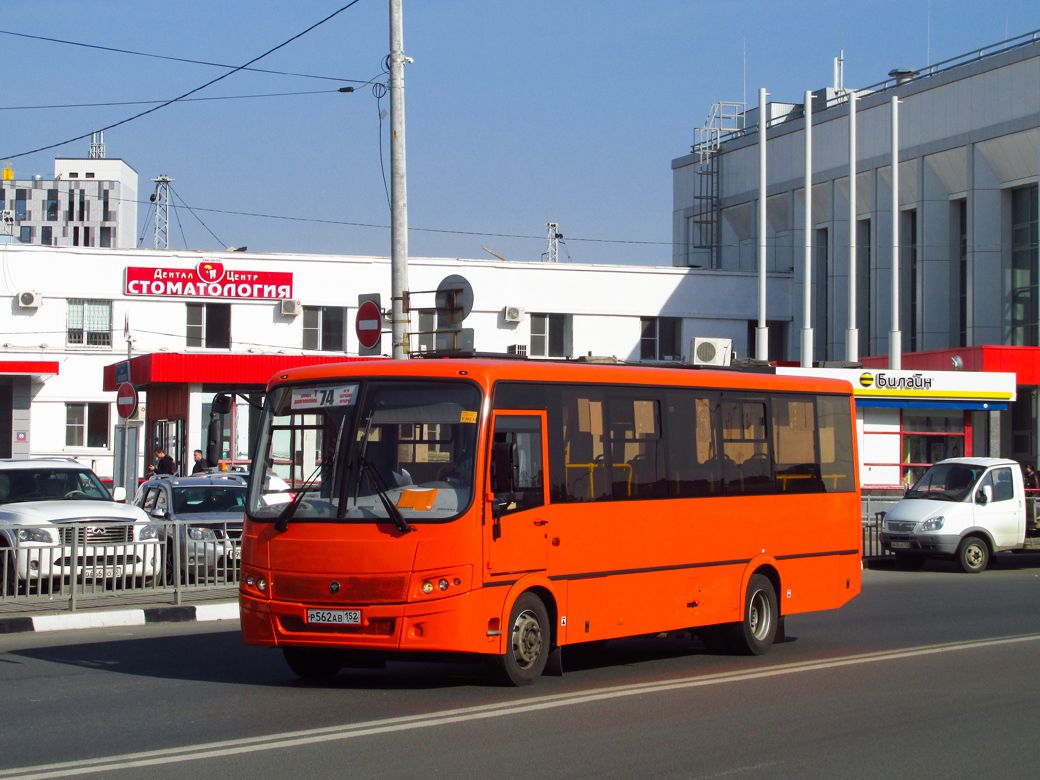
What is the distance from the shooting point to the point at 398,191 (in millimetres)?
16469

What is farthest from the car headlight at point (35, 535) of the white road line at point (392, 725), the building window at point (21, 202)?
the building window at point (21, 202)

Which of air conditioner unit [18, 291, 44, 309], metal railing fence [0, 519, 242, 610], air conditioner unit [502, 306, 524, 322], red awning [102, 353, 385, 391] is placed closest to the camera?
metal railing fence [0, 519, 242, 610]

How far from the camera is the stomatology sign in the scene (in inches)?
1651

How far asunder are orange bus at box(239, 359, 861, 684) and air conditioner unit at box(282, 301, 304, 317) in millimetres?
32847

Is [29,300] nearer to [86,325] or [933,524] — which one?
[86,325]

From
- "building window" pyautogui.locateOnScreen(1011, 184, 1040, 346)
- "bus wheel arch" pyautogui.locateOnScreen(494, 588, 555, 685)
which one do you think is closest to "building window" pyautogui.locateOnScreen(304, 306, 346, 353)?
"building window" pyautogui.locateOnScreen(1011, 184, 1040, 346)

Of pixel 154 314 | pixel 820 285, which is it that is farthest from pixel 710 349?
pixel 820 285

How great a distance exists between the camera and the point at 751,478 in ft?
38.3

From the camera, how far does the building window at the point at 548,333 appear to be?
151 ft

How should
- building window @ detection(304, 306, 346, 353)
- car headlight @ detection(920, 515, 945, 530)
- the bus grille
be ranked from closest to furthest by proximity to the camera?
1. the bus grille
2. car headlight @ detection(920, 515, 945, 530)
3. building window @ detection(304, 306, 346, 353)

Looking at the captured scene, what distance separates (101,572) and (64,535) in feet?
2.15

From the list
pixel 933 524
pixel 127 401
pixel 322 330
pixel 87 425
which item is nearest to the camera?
pixel 127 401

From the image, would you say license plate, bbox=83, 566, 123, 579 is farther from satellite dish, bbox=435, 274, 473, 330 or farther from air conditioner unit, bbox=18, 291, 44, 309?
air conditioner unit, bbox=18, 291, 44, 309

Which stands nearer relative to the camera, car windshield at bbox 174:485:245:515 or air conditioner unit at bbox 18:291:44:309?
car windshield at bbox 174:485:245:515
